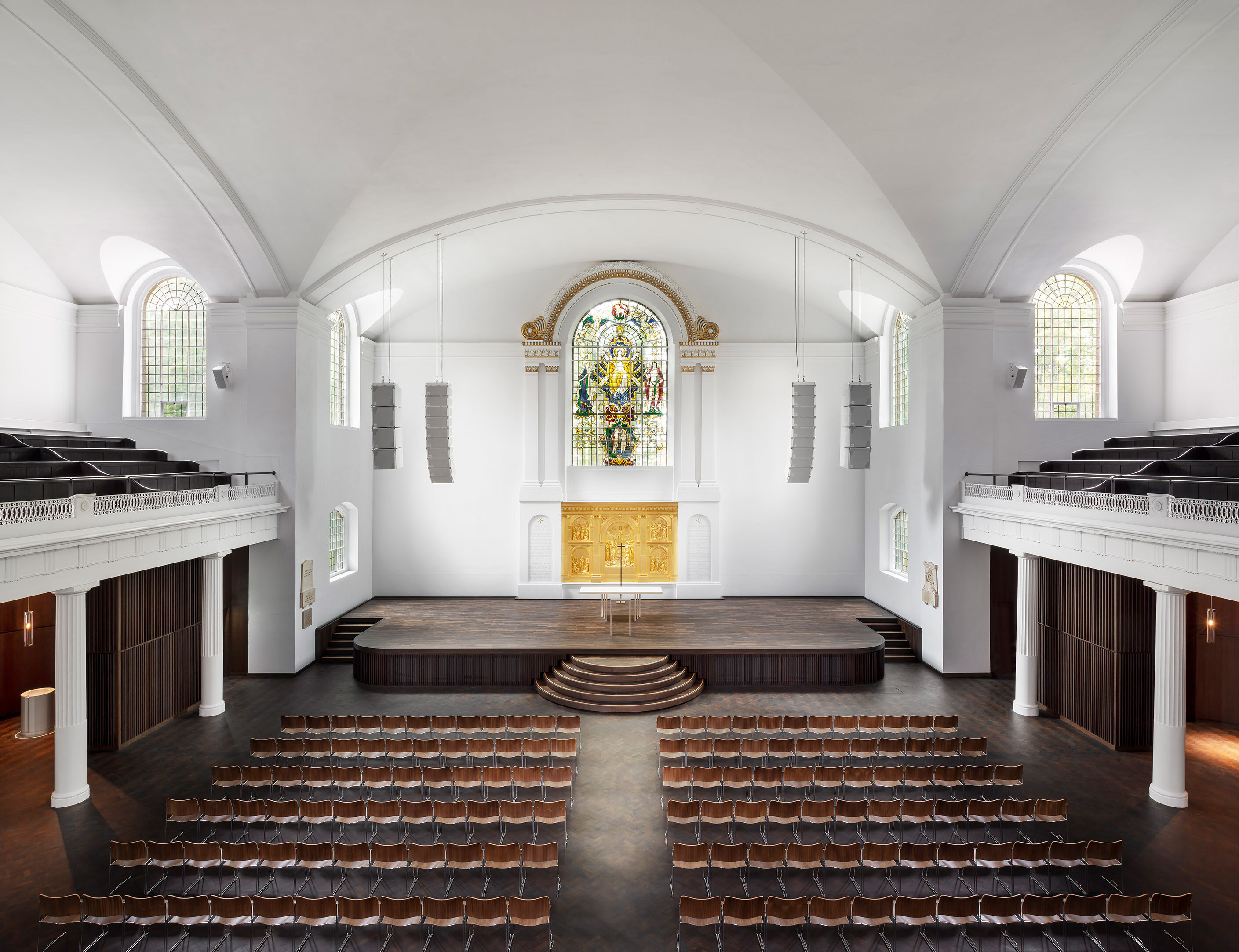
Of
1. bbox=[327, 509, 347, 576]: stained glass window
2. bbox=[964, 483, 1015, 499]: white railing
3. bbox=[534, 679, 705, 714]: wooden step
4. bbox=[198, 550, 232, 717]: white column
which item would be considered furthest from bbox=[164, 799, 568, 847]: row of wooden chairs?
bbox=[964, 483, 1015, 499]: white railing

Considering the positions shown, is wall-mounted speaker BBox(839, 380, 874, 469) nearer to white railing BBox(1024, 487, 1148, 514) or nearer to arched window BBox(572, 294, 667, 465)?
white railing BBox(1024, 487, 1148, 514)

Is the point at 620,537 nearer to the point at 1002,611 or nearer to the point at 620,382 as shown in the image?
the point at 620,382

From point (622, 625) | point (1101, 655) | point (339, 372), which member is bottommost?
point (622, 625)

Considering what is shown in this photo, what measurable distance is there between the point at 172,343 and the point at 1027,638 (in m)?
20.1

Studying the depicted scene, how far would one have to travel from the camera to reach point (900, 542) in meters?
18.5

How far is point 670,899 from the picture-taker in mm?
7551

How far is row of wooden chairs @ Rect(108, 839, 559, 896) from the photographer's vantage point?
739 centimetres

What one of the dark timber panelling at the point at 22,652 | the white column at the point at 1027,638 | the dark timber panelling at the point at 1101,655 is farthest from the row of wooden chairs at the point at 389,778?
the dark timber panelling at the point at 1101,655

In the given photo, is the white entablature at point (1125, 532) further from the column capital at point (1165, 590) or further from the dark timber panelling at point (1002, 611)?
the dark timber panelling at point (1002, 611)

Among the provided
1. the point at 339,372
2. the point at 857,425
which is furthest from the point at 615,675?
the point at 339,372

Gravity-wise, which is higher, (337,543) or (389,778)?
(337,543)

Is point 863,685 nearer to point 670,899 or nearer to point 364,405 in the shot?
point 670,899

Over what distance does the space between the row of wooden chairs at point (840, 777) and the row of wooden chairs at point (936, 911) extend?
2.68 m

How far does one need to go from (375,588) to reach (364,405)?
5.37 meters
